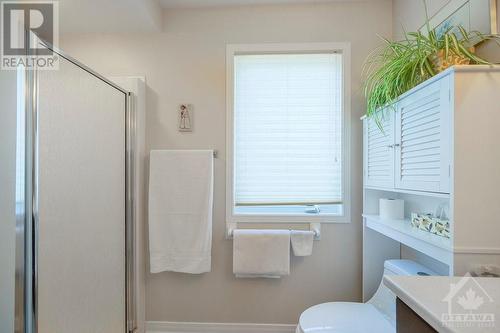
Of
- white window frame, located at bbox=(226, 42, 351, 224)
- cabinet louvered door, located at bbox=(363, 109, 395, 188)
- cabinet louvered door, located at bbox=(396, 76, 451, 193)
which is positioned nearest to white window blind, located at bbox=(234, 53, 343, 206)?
white window frame, located at bbox=(226, 42, 351, 224)

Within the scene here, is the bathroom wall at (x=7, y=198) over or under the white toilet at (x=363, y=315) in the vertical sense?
over

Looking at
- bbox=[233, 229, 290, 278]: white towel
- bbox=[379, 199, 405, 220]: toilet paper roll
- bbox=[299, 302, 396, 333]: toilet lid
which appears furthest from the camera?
bbox=[233, 229, 290, 278]: white towel

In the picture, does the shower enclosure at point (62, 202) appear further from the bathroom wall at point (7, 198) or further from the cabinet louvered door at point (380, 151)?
the cabinet louvered door at point (380, 151)

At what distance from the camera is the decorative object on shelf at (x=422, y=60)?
1.09 meters

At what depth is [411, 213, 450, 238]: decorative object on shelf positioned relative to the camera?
45.5 inches

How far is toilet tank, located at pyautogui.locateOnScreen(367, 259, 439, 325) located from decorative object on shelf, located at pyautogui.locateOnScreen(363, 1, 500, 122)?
854 mm

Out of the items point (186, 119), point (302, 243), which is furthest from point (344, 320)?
point (186, 119)

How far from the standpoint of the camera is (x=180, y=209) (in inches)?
72.6

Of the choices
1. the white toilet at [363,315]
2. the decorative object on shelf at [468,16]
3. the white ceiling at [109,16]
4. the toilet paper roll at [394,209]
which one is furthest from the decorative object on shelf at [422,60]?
the white ceiling at [109,16]

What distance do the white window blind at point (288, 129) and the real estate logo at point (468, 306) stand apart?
116 cm

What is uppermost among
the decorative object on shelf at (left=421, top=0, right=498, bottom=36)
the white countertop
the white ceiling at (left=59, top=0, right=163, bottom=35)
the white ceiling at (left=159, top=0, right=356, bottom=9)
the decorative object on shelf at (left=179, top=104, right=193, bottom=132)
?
the white ceiling at (left=159, top=0, right=356, bottom=9)

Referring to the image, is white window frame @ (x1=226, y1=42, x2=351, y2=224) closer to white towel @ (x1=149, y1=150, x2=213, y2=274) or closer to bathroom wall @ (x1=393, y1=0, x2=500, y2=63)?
white towel @ (x1=149, y1=150, x2=213, y2=274)

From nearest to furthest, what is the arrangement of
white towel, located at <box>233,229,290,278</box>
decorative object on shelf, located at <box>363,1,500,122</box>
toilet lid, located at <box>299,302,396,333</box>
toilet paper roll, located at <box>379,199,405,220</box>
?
decorative object on shelf, located at <box>363,1,500,122</box>, toilet lid, located at <box>299,302,396,333</box>, toilet paper roll, located at <box>379,199,405,220</box>, white towel, located at <box>233,229,290,278</box>

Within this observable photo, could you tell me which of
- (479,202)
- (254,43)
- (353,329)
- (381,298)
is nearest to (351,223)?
(381,298)
